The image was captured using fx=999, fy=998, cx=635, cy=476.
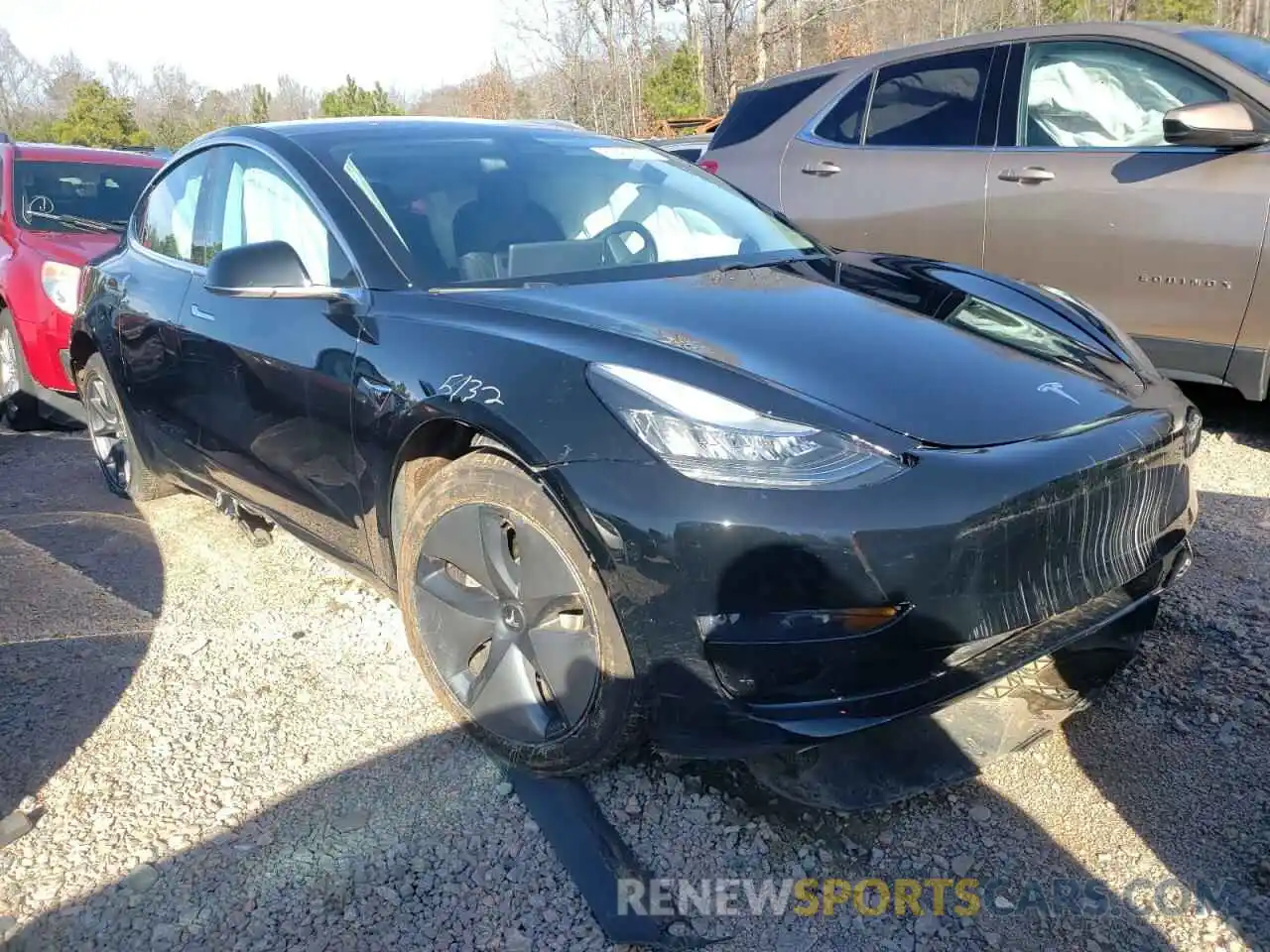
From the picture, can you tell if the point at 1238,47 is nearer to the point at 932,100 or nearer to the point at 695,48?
the point at 932,100

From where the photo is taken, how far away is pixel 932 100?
15.9 feet

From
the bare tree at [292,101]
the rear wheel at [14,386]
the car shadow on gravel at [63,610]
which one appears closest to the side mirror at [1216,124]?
the car shadow on gravel at [63,610]

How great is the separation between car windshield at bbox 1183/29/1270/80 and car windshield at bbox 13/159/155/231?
5717 millimetres

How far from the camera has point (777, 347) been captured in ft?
7.24

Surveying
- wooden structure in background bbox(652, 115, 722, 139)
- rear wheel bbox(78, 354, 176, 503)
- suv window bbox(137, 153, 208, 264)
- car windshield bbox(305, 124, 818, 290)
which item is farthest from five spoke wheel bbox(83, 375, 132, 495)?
wooden structure in background bbox(652, 115, 722, 139)

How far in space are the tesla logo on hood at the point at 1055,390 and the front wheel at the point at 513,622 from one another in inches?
42.1

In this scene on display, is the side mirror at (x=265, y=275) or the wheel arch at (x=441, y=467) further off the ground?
the side mirror at (x=265, y=275)

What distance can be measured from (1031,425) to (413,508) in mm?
1415

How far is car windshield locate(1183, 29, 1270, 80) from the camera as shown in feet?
13.2

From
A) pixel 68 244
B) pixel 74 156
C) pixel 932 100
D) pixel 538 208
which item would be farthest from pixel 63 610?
pixel 932 100

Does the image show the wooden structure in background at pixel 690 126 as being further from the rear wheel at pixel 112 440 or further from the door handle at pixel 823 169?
the rear wheel at pixel 112 440

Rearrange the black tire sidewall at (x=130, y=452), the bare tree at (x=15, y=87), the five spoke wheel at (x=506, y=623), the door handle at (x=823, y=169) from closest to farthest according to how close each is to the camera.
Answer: the five spoke wheel at (x=506, y=623)
the black tire sidewall at (x=130, y=452)
the door handle at (x=823, y=169)
the bare tree at (x=15, y=87)

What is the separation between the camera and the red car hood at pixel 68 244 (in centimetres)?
529

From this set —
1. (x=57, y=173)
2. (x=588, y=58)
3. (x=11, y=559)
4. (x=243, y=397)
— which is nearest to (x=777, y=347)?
(x=243, y=397)
